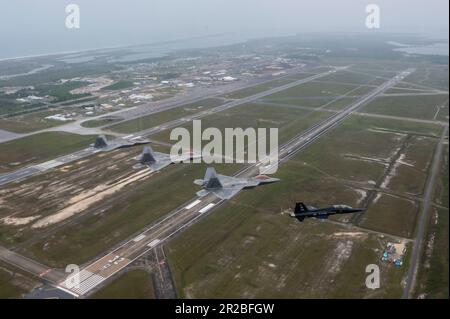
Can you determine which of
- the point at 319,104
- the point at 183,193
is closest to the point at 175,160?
the point at 183,193

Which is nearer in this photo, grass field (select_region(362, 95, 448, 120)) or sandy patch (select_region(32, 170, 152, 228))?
sandy patch (select_region(32, 170, 152, 228))

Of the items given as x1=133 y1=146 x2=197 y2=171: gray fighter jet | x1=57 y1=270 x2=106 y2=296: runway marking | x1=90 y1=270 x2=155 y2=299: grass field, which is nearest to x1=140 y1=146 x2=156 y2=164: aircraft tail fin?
x1=133 y1=146 x2=197 y2=171: gray fighter jet

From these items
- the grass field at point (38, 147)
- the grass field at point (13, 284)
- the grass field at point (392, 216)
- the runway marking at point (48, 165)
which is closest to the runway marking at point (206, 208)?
the grass field at point (392, 216)

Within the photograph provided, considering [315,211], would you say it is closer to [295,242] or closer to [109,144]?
[295,242]

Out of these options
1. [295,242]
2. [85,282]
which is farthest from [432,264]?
[85,282]

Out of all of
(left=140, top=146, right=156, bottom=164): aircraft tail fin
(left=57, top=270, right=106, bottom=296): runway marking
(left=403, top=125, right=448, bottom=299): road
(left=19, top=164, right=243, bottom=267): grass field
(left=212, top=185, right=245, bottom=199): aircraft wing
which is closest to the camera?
(left=403, top=125, right=448, bottom=299): road

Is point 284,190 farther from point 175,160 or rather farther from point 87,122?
point 87,122

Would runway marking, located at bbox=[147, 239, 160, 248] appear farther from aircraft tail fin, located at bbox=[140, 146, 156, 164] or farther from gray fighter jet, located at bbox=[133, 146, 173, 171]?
aircraft tail fin, located at bbox=[140, 146, 156, 164]
